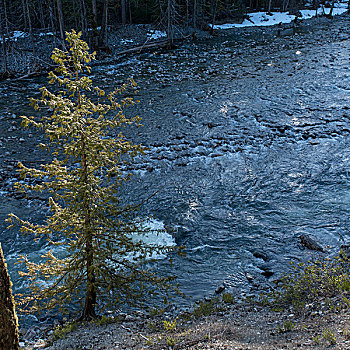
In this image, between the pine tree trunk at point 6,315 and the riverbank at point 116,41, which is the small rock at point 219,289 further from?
the riverbank at point 116,41

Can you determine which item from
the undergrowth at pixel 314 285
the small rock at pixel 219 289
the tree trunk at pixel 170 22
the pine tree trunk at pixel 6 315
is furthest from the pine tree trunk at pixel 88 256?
the tree trunk at pixel 170 22

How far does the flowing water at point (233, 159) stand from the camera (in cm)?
1015

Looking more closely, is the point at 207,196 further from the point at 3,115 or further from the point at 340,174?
the point at 3,115

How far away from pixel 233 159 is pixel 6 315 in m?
11.5

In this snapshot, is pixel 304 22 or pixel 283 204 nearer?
pixel 283 204

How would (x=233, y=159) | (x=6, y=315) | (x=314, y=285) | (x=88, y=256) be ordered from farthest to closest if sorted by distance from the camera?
(x=233, y=159)
(x=314, y=285)
(x=88, y=256)
(x=6, y=315)

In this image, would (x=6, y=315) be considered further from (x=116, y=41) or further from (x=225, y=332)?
(x=116, y=41)

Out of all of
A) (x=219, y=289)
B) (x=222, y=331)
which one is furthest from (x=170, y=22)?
(x=222, y=331)

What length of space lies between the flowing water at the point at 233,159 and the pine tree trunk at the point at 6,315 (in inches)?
177

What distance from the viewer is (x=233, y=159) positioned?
15133 millimetres

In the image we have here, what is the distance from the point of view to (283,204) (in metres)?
12.0

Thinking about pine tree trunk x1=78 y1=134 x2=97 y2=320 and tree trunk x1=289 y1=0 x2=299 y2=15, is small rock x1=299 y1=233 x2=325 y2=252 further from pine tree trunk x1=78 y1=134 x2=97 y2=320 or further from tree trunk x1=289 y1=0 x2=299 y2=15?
tree trunk x1=289 y1=0 x2=299 y2=15

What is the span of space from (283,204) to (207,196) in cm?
258

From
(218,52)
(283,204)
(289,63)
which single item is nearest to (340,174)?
(283,204)
